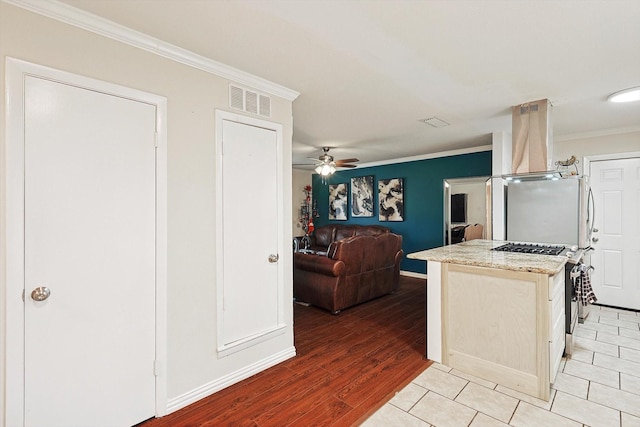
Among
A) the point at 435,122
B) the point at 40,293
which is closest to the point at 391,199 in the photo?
the point at 435,122

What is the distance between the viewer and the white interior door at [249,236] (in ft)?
7.47

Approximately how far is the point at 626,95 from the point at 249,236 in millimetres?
3535

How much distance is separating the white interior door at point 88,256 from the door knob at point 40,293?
0.02 m

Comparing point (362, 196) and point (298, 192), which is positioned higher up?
point (298, 192)

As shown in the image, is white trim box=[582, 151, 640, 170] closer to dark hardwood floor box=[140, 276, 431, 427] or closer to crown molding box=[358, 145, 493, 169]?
crown molding box=[358, 145, 493, 169]

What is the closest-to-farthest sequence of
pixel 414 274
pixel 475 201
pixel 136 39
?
1. pixel 136 39
2. pixel 475 201
3. pixel 414 274

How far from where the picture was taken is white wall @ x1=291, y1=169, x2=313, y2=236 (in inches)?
Answer: 319

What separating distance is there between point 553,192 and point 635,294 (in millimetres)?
1860

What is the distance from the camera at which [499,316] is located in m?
2.31

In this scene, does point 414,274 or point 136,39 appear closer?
point 136,39

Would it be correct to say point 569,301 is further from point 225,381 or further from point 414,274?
point 414,274

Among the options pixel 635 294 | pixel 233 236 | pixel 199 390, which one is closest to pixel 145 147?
pixel 233 236

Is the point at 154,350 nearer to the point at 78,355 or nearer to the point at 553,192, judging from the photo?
the point at 78,355

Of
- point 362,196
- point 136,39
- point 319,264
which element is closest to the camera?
point 136,39
